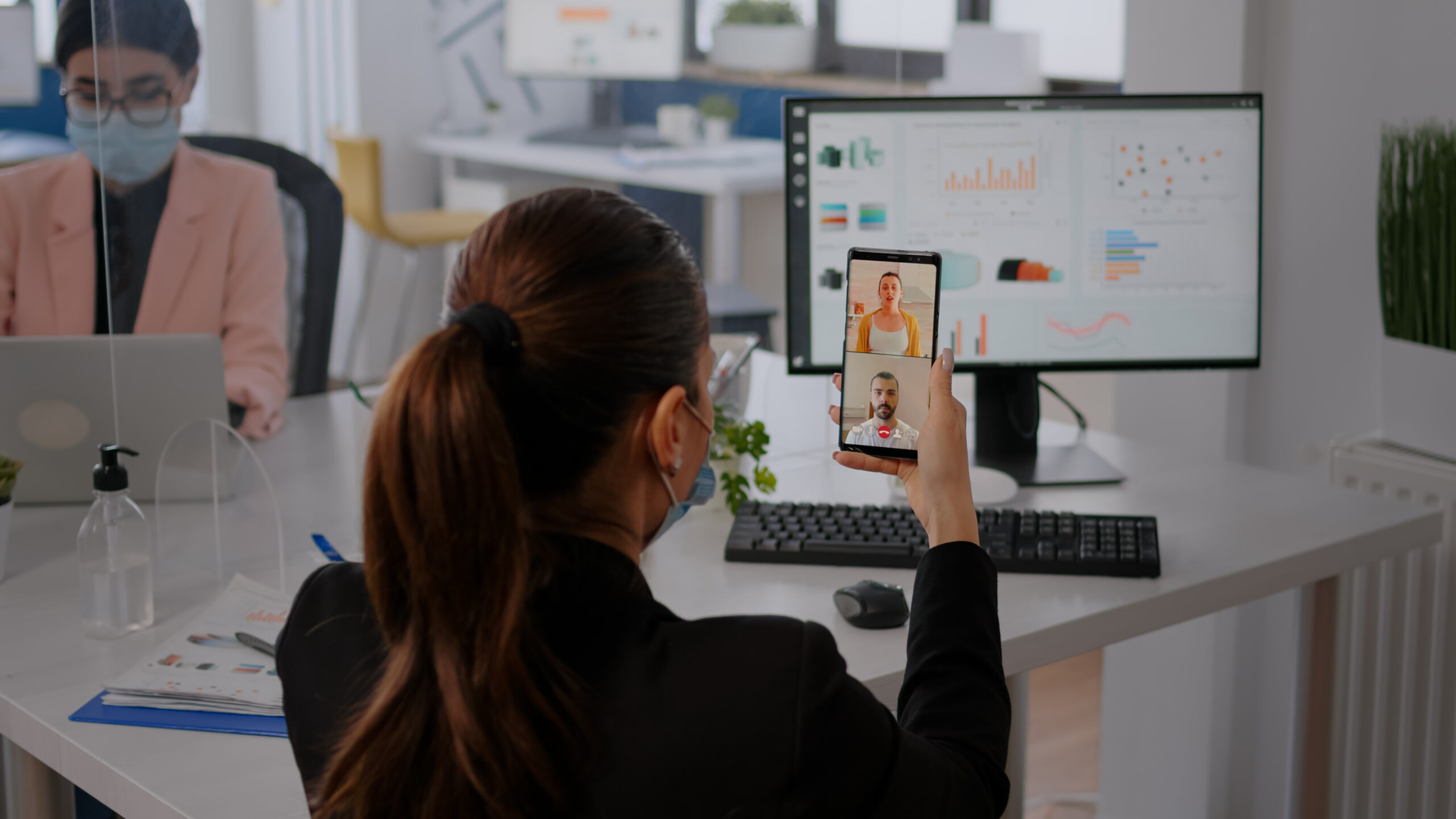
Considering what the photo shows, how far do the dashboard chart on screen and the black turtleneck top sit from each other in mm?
915

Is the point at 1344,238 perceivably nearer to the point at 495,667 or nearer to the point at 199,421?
the point at 199,421

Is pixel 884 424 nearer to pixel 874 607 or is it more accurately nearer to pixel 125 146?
pixel 874 607

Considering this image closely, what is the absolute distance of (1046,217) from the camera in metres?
1.63

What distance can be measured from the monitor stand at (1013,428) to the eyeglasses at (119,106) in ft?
3.26

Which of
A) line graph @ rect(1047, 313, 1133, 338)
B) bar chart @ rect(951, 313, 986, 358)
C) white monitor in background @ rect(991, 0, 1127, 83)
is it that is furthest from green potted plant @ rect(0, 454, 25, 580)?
white monitor in background @ rect(991, 0, 1127, 83)

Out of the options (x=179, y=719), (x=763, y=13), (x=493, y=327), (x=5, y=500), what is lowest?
(x=179, y=719)

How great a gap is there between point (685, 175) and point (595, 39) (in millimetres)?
236

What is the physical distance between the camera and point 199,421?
1.49 metres

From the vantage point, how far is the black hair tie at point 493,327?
0.69 metres

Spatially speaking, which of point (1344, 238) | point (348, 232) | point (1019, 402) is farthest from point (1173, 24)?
point (348, 232)

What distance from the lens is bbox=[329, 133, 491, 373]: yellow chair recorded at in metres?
1.72

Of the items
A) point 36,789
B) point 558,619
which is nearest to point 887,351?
point 558,619

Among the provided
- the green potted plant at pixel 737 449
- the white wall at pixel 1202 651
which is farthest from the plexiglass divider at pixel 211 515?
the white wall at pixel 1202 651

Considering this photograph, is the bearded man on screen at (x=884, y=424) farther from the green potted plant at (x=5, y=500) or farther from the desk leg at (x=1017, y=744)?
the green potted plant at (x=5, y=500)
